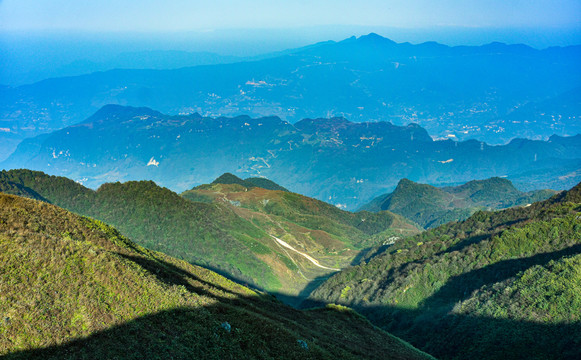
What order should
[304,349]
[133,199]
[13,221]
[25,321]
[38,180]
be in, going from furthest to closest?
[38,180] → [133,199] → [13,221] → [304,349] → [25,321]

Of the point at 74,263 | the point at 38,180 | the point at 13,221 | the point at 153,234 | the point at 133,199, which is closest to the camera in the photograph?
the point at 74,263

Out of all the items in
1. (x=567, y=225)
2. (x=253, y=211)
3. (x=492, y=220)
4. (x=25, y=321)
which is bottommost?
(x=253, y=211)

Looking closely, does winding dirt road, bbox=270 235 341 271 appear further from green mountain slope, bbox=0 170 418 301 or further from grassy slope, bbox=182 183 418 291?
grassy slope, bbox=182 183 418 291

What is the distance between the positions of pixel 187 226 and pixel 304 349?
106687mm

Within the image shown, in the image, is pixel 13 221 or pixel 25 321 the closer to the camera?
pixel 25 321

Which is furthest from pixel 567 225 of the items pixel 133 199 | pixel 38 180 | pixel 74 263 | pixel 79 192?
pixel 38 180

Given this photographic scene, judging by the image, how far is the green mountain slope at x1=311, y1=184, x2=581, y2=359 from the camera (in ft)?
144

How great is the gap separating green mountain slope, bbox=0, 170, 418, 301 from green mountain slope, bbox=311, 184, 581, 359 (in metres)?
25.0

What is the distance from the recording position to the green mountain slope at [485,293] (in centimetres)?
4388

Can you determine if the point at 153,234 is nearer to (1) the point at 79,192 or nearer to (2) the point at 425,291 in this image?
(1) the point at 79,192

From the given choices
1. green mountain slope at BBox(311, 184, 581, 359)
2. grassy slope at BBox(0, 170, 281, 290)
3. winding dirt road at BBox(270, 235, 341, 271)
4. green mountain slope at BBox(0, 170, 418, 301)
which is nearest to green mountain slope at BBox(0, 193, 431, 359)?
green mountain slope at BBox(311, 184, 581, 359)

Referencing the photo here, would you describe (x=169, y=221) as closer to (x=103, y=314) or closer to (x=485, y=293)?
(x=485, y=293)

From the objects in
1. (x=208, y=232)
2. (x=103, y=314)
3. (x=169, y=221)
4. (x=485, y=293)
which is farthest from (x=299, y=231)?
(x=103, y=314)

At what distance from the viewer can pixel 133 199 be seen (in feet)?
443
